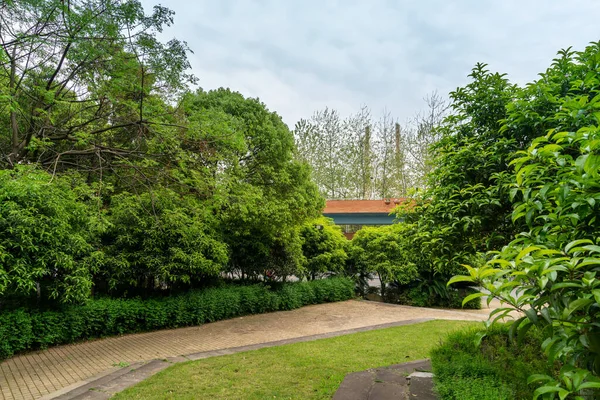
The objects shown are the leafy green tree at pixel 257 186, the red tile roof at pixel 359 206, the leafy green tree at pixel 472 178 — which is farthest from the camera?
the red tile roof at pixel 359 206

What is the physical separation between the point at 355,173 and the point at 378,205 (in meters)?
5.29

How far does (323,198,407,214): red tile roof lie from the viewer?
14.8m

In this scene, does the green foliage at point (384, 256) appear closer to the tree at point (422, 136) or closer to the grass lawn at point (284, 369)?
the grass lawn at point (284, 369)

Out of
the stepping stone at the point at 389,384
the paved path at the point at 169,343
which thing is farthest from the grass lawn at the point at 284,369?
the paved path at the point at 169,343

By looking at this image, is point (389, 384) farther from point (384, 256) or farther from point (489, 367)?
point (384, 256)

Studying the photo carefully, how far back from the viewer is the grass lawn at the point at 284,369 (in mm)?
3402

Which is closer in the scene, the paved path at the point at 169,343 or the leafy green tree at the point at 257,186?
the paved path at the point at 169,343

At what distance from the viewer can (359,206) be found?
15.1 meters

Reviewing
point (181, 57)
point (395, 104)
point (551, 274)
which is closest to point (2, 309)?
point (181, 57)

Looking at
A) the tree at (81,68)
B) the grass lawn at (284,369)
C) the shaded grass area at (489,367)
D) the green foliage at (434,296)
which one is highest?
the tree at (81,68)

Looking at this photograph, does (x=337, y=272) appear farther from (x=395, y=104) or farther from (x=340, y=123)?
(x=395, y=104)

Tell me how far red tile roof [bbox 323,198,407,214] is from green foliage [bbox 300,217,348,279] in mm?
4419

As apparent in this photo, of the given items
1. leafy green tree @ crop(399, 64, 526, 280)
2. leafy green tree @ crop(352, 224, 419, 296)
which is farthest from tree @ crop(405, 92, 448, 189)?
leafy green tree @ crop(399, 64, 526, 280)

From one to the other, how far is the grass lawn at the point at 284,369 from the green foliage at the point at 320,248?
14.2ft
